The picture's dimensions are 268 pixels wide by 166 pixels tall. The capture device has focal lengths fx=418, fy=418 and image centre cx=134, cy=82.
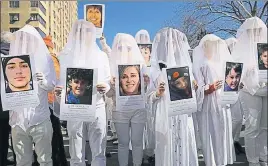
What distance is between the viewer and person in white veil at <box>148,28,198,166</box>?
4.07 meters

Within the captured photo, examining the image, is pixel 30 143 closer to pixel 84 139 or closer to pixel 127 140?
pixel 84 139

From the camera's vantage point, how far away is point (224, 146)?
446cm

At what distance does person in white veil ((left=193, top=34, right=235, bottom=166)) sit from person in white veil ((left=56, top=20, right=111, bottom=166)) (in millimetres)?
1013

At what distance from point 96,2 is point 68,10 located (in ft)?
1.57

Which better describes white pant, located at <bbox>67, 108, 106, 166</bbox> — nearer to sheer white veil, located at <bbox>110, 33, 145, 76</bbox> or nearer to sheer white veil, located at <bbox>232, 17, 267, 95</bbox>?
sheer white veil, located at <bbox>110, 33, 145, 76</bbox>

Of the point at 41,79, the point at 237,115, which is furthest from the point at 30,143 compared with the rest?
the point at 237,115

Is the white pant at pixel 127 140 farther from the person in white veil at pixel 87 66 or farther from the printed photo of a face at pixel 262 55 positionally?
the printed photo of a face at pixel 262 55

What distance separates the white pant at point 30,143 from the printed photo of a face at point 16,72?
1.39 feet

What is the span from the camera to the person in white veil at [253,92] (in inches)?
162

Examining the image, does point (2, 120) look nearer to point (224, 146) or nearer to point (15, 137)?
point (15, 137)

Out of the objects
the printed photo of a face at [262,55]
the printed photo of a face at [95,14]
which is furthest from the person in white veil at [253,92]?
the printed photo of a face at [95,14]

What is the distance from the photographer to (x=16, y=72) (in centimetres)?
352

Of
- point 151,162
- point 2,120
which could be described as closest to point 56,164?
point 2,120

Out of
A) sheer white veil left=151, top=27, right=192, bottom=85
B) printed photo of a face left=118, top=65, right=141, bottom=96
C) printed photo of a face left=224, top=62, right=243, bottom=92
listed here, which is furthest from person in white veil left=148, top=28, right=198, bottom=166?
printed photo of a face left=224, top=62, right=243, bottom=92
